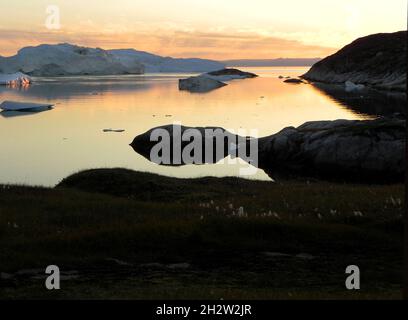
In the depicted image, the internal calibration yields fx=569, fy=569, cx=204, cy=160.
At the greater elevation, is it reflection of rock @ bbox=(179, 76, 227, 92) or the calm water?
reflection of rock @ bbox=(179, 76, 227, 92)

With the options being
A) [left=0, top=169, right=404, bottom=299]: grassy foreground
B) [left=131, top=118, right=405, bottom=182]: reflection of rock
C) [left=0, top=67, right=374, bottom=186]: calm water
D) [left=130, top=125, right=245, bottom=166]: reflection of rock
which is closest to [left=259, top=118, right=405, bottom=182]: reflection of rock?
[left=131, top=118, right=405, bottom=182]: reflection of rock

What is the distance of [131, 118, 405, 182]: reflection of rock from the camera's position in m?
38.1

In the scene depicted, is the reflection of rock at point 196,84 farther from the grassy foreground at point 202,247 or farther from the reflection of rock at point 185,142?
the grassy foreground at point 202,247

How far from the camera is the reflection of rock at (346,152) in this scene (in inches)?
1499

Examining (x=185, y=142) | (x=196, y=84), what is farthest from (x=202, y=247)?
(x=196, y=84)

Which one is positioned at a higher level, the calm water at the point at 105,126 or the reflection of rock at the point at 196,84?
the reflection of rock at the point at 196,84

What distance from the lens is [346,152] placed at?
40125 millimetres

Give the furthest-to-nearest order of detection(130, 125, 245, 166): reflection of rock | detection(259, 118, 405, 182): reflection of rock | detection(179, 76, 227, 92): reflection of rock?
detection(179, 76, 227, 92): reflection of rock
detection(130, 125, 245, 166): reflection of rock
detection(259, 118, 405, 182): reflection of rock

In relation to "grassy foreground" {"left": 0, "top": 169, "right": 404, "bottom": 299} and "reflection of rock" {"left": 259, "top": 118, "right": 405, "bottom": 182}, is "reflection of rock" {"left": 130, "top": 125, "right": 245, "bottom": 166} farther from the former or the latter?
"grassy foreground" {"left": 0, "top": 169, "right": 404, "bottom": 299}

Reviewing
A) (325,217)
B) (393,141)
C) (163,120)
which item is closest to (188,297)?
(325,217)

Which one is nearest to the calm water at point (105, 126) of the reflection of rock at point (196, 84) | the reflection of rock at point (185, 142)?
the reflection of rock at point (185, 142)

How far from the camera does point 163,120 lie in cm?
8181
